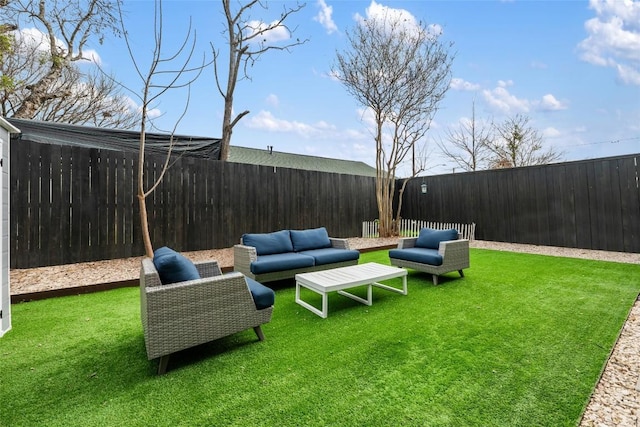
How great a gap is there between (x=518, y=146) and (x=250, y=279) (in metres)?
15.9

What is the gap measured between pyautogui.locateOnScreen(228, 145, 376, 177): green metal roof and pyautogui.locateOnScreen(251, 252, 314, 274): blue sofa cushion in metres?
7.86

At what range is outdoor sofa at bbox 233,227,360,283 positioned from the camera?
12.3ft

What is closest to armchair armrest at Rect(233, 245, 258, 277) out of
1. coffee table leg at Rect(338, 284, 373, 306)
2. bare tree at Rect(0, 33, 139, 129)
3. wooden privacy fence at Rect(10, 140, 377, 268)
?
coffee table leg at Rect(338, 284, 373, 306)

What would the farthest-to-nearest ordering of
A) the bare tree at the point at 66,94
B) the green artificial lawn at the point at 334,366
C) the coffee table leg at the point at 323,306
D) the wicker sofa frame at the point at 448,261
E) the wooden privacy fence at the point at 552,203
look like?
the bare tree at the point at 66,94 < the wooden privacy fence at the point at 552,203 < the wicker sofa frame at the point at 448,261 < the coffee table leg at the point at 323,306 < the green artificial lawn at the point at 334,366

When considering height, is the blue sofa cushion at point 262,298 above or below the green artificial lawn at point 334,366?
above

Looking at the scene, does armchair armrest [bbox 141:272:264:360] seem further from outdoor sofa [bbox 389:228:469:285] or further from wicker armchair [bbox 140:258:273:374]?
outdoor sofa [bbox 389:228:469:285]

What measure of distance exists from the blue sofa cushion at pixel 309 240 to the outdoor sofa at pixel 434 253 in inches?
46.8

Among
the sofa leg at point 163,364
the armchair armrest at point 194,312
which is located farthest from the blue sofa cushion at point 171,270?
the sofa leg at point 163,364

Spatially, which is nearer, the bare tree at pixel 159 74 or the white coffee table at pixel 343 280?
the white coffee table at pixel 343 280

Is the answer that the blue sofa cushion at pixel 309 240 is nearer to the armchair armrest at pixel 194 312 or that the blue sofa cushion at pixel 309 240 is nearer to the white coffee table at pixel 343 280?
the white coffee table at pixel 343 280

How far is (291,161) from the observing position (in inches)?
548

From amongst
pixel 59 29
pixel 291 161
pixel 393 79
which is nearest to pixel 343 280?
pixel 393 79

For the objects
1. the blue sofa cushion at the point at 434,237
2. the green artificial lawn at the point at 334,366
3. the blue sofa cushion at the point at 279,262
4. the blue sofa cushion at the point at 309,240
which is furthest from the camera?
the blue sofa cushion at the point at 309,240

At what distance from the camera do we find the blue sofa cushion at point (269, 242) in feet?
13.7
